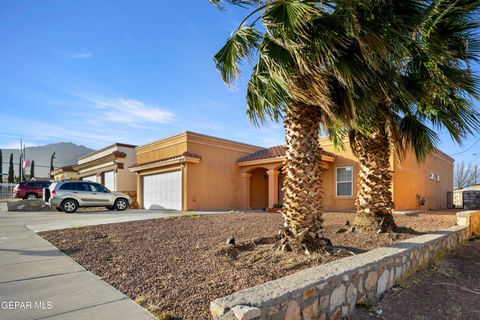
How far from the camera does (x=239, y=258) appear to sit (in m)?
5.24

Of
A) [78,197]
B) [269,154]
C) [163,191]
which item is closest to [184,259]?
[78,197]

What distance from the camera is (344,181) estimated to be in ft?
53.2

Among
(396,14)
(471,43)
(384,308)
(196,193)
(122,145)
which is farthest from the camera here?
(122,145)

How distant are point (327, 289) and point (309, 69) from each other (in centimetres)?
326

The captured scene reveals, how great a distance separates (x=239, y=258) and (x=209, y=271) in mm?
829

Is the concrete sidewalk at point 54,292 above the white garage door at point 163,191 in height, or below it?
below

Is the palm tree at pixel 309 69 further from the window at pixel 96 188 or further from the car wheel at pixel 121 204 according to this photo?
the car wheel at pixel 121 204

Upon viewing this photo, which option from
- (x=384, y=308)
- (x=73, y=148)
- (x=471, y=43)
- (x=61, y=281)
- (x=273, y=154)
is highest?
(x=73, y=148)

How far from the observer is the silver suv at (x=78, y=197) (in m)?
15.0

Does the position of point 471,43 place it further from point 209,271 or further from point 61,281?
point 61,281

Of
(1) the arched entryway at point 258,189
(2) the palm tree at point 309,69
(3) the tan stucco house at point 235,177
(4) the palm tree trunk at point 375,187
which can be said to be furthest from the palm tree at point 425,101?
(1) the arched entryway at point 258,189

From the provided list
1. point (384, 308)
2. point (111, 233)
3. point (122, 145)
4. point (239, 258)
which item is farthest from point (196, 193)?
point (384, 308)

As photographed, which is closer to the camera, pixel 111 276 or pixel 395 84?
pixel 111 276

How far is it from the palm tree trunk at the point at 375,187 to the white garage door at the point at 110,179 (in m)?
20.0
